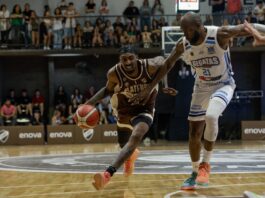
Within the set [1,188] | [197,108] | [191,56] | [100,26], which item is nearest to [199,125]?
[197,108]

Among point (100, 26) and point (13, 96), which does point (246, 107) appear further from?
point (13, 96)

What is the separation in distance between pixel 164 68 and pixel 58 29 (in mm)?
16620

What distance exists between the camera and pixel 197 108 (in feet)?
23.0

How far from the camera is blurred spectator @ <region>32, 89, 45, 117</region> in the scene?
22931 millimetres

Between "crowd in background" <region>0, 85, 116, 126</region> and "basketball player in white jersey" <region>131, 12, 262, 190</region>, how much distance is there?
564 inches

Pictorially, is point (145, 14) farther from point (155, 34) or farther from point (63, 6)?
point (63, 6)

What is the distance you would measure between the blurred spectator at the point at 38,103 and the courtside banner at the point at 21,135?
53.1 inches

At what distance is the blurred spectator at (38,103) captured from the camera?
22931 millimetres

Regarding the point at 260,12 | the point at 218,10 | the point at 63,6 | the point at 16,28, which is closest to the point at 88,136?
the point at 16,28

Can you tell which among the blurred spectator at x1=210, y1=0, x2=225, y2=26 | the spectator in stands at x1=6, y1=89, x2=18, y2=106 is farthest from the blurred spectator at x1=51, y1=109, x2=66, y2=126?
the blurred spectator at x1=210, y1=0, x2=225, y2=26

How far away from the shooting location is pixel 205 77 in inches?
270

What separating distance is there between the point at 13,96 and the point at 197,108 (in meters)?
17.5

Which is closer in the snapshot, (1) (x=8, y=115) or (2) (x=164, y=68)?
(2) (x=164, y=68)

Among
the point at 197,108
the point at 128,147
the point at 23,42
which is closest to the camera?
the point at 128,147
